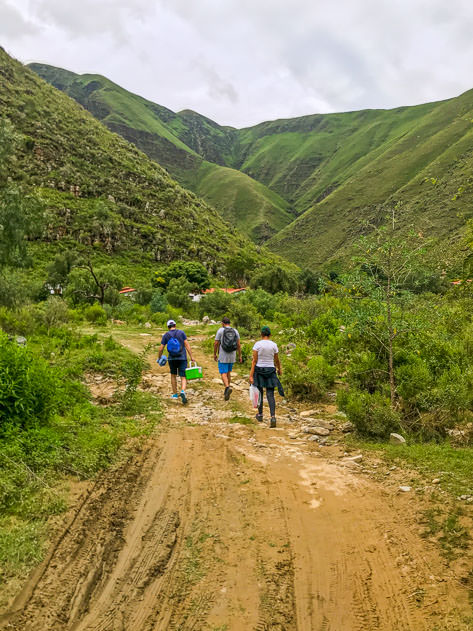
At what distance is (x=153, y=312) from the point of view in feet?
76.8

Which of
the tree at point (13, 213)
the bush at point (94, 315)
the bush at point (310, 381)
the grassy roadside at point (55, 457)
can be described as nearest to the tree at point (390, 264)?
the bush at point (310, 381)

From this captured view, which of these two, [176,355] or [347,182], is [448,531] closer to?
[176,355]

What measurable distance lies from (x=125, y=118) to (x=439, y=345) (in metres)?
206

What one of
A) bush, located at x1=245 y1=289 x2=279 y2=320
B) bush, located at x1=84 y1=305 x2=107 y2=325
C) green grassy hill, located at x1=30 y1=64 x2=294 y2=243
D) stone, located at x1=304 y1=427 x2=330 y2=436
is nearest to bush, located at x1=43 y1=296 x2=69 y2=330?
bush, located at x1=84 y1=305 x2=107 y2=325

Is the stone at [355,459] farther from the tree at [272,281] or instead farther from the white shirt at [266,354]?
the tree at [272,281]

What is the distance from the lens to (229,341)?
27.4 ft

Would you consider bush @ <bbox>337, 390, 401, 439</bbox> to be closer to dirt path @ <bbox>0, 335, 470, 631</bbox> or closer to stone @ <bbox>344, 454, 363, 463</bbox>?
stone @ <bbox>344, 454, 363, 463</bbox>

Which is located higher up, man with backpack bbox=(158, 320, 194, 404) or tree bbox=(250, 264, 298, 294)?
tree bbox=(250, 264, 298, 294)

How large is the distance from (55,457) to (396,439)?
16.0ft

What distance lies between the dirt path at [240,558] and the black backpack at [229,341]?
11.8 ft

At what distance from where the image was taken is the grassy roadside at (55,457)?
3137 millimetres

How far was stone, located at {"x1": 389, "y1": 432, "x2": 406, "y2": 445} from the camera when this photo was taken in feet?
17.8

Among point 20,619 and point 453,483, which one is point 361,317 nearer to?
point 453,483

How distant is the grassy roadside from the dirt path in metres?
0.19
